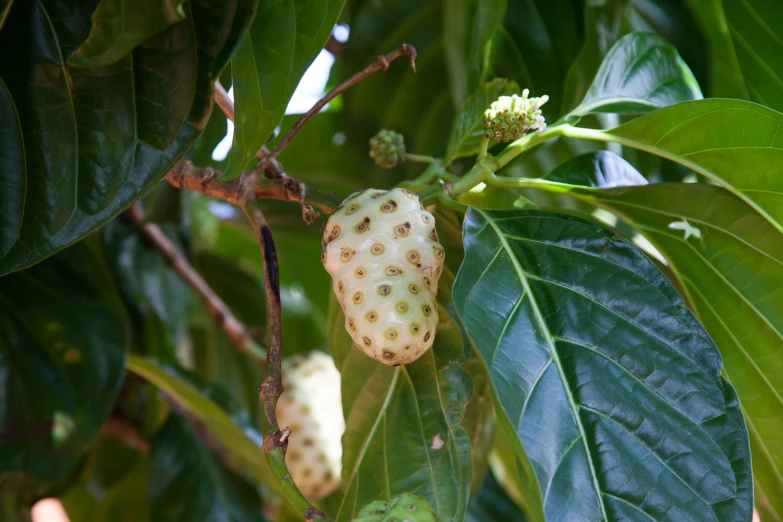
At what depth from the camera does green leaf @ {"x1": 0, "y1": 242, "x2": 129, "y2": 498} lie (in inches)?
40.5

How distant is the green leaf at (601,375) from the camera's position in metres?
0.56

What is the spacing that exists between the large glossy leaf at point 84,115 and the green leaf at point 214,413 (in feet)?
1.83

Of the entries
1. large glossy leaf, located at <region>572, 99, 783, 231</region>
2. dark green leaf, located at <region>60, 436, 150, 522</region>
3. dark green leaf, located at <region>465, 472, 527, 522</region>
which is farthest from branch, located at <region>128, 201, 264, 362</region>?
large glossy leaf, located at <region>572, 99, 783, 231</region>

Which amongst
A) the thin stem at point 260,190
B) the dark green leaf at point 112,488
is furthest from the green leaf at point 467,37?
the dark green leaf at point 112,488

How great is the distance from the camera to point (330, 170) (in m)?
1.57

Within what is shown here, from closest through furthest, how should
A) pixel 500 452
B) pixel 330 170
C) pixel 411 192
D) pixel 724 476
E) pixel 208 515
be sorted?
pixel 724 476 < pixel 411 192 < pixel 500 452 < pixel 208 515 < pixel 330 170

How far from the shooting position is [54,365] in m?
1.06

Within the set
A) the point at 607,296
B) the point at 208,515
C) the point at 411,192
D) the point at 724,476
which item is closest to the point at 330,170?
the point at 208,515

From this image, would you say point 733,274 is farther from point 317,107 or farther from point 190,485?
point 190,485

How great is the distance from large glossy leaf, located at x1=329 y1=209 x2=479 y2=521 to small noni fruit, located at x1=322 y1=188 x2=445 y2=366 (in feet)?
0.29

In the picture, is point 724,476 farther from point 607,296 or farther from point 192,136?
point 192,136

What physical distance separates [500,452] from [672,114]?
53cm

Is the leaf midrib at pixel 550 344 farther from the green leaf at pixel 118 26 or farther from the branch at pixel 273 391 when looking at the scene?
the green leaf at pixel 118 26

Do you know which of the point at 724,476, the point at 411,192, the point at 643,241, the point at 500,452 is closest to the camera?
the point at 724,476
